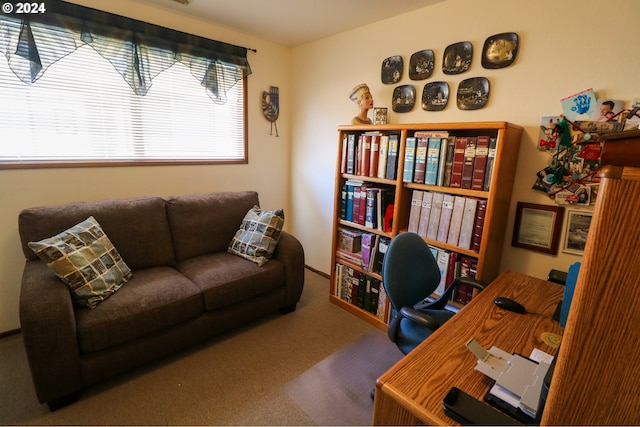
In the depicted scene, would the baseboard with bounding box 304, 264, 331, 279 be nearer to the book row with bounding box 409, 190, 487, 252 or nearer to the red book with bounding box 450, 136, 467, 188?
the book row with bounding box 409, 190, 487, 252

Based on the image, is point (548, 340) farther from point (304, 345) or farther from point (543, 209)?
point (304, 345)

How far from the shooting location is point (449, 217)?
193cm

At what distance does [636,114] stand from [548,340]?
1.23 m

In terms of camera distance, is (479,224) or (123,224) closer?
(479,224)

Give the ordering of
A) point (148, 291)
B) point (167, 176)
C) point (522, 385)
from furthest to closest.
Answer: point (167, 176) < point (148, 291) < point (522, 385)

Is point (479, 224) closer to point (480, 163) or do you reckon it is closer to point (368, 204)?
point (480, 163)

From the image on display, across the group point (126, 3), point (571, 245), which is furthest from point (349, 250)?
point (126, 3)

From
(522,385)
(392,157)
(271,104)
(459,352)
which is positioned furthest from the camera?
(271,104)

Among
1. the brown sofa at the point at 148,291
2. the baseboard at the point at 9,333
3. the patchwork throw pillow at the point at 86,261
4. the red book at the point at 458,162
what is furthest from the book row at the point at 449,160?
the baseboard at the point at 9,333

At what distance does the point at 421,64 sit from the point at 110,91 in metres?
2.36

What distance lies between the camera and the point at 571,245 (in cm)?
173

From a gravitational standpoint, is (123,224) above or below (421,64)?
below

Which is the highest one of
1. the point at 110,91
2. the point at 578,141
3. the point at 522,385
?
the point at 110,91

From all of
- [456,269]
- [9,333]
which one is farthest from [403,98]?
[9,333]
